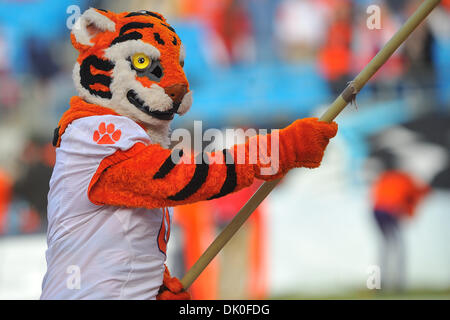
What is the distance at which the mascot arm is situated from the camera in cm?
116

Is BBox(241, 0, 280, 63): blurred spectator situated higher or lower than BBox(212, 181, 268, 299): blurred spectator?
higher

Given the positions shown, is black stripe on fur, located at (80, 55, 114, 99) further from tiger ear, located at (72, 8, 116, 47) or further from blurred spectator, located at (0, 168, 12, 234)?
blurred spectator, located at (0, 168, 12, 234)

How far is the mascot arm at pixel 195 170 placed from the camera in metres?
1.16

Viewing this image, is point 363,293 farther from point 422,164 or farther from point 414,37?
point 414,37

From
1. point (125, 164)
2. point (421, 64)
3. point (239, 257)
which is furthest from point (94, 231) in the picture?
point (421, 64)

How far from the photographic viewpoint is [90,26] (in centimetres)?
129

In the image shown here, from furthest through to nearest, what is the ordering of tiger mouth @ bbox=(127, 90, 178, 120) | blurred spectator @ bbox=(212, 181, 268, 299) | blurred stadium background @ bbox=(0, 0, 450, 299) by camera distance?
blurred stadium background @ bbox=(0, 0, 450, 299), blurred spectator @ bbox=(212, 181, 268, 299), tiger mouth @ bbox=(127, 90, 178, 120)

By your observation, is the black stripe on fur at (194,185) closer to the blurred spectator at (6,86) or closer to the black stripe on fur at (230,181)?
the black stripe on fur at (230,181)

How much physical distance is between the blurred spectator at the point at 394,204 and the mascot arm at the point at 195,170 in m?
2.81

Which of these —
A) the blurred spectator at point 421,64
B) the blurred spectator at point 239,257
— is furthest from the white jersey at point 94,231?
the blurred spectator at point 421,64

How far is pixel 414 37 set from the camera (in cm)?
402

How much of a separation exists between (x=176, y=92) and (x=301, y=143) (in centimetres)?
29

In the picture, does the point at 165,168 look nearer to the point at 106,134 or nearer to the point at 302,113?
the point at 106,134

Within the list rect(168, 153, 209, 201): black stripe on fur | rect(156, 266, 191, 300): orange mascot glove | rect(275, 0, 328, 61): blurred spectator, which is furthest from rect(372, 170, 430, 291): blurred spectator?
rect(168, 153, 209, 201): black stripe on fur
